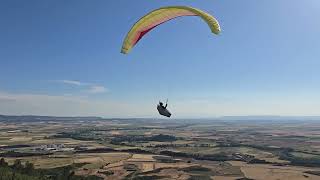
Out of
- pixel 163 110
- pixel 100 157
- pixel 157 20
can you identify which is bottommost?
pixel 100 157

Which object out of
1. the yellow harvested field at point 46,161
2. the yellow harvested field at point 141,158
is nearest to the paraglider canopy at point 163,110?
the yellow harvested field at point 46,161

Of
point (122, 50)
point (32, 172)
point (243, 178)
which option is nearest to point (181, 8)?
point (122, 50)

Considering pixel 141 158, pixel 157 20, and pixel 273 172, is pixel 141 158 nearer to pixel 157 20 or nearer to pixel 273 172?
pixel 273 172

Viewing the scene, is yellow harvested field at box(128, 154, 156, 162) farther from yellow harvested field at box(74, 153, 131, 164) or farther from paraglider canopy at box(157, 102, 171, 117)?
paraglider canopy at box(157, 102, 171, 117)

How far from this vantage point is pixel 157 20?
18.2 metres

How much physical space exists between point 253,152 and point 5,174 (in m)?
72.1

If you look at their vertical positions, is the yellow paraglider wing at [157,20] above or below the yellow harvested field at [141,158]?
above

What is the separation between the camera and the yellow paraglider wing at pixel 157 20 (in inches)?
648

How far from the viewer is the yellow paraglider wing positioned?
16.5 m

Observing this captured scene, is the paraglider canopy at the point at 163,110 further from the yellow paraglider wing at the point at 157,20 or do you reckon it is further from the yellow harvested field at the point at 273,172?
the yellow harvested field at the point at 273,172

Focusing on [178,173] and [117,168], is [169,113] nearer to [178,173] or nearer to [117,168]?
[178,173]

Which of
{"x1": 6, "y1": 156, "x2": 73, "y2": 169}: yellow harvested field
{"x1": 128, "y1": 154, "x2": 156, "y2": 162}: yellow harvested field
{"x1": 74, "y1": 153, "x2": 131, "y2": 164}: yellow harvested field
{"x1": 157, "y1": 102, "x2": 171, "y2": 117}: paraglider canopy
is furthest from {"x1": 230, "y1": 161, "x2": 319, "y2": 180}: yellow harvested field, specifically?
{"x1": 157, "y1": 102, "x2": 171, "y2": 117}: paraglider canopy

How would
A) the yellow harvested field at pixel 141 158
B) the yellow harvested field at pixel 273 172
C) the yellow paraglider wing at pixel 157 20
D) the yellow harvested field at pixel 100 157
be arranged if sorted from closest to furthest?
the yellow paraglider wing at pixel 157 20, the yellow harvested field at pixel 273 172, the yellow harvested field at pixel 100 157, the yellow harvested field at pixel 141 158

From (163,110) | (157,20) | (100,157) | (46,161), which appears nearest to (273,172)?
(100,157)
